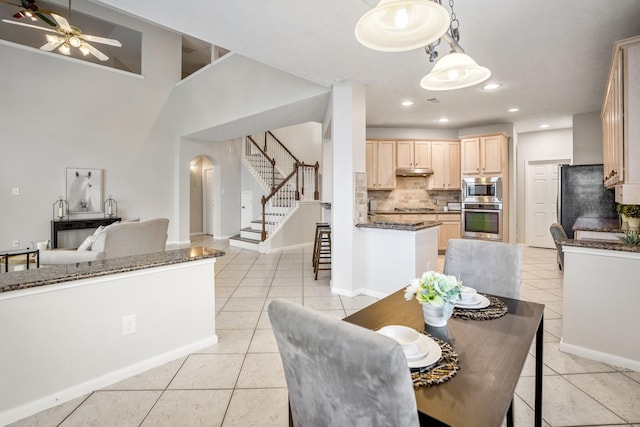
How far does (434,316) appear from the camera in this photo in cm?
125

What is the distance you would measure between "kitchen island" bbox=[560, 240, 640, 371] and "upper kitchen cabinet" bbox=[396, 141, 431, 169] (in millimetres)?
4216

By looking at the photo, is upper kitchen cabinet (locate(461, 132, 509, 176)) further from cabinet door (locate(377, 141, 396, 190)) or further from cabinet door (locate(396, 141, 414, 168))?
cabinet door (locate(377, 141, 396, 190))

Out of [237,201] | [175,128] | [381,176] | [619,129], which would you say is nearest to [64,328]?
[619,129]

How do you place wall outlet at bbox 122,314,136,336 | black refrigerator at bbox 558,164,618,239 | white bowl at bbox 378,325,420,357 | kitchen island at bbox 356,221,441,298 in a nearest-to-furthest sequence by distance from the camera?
white bowl at bbox 378,325,420,357
wall outlet at bbox 122,314,136,336
kitchen island at bbox 356,221,441,298
black refrigerator at bbox 558,164,618,239

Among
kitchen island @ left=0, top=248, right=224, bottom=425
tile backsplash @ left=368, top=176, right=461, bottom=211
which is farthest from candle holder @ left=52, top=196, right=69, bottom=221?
tile backsplash @ left=368, top=176, right=461, bottom=211

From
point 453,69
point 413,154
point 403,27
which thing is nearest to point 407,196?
point 413,154

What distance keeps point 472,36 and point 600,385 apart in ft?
9.22

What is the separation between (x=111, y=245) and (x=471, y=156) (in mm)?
6196

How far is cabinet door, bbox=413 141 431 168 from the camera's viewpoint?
6.39 meters

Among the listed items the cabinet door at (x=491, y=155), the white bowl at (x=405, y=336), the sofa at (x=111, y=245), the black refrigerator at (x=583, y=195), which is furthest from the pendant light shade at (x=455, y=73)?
the cabinet door at (x=491, y=155)

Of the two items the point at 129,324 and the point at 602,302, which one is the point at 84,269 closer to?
the point at 129,324

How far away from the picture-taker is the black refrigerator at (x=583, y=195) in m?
4.68

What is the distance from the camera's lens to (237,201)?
8938 millimetres

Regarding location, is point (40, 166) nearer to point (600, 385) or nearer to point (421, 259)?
point (421, 259)
